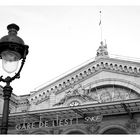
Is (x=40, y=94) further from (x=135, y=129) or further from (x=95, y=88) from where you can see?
(x=135, y=129)

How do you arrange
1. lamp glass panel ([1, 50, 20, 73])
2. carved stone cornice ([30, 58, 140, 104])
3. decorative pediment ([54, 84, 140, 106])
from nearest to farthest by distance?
lamp glass panel ([1, 50, 20, 73]) < decorative pediment ([54, 84, 140, 106]) < carved stone cornice ([30, 58, 140, 104])

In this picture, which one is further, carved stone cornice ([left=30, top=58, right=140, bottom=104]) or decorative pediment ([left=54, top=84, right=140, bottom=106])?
carved stone cornice ([left=30, top=58, right=140, bottom=104])

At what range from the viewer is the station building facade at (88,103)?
61.1ft

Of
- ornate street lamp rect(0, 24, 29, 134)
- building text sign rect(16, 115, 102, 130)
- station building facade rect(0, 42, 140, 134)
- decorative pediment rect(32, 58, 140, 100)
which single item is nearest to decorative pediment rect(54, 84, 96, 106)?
station building facade rect(0, 42, 140, 134)

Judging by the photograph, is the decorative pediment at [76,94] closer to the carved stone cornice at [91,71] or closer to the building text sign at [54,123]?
the carved stone cornice at [91,71]

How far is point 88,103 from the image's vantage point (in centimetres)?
2047

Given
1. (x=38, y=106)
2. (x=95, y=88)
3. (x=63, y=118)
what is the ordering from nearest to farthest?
1. (x=63, y=118)
2. (x=95, y=88)
3. (x=38, y=106)

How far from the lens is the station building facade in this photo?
61.1 feet

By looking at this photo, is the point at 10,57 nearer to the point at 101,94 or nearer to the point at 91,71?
the point at 101,94

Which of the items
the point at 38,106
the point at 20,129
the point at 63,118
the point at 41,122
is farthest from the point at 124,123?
the point at 38,106

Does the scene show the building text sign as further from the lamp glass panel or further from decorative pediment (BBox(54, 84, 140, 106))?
the lamp glass panel

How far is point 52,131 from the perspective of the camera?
67.3 ft

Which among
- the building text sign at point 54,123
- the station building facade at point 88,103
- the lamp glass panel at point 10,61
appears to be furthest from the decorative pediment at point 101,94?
the lamp glass panel at point 10,61

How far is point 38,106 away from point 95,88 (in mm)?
5626
